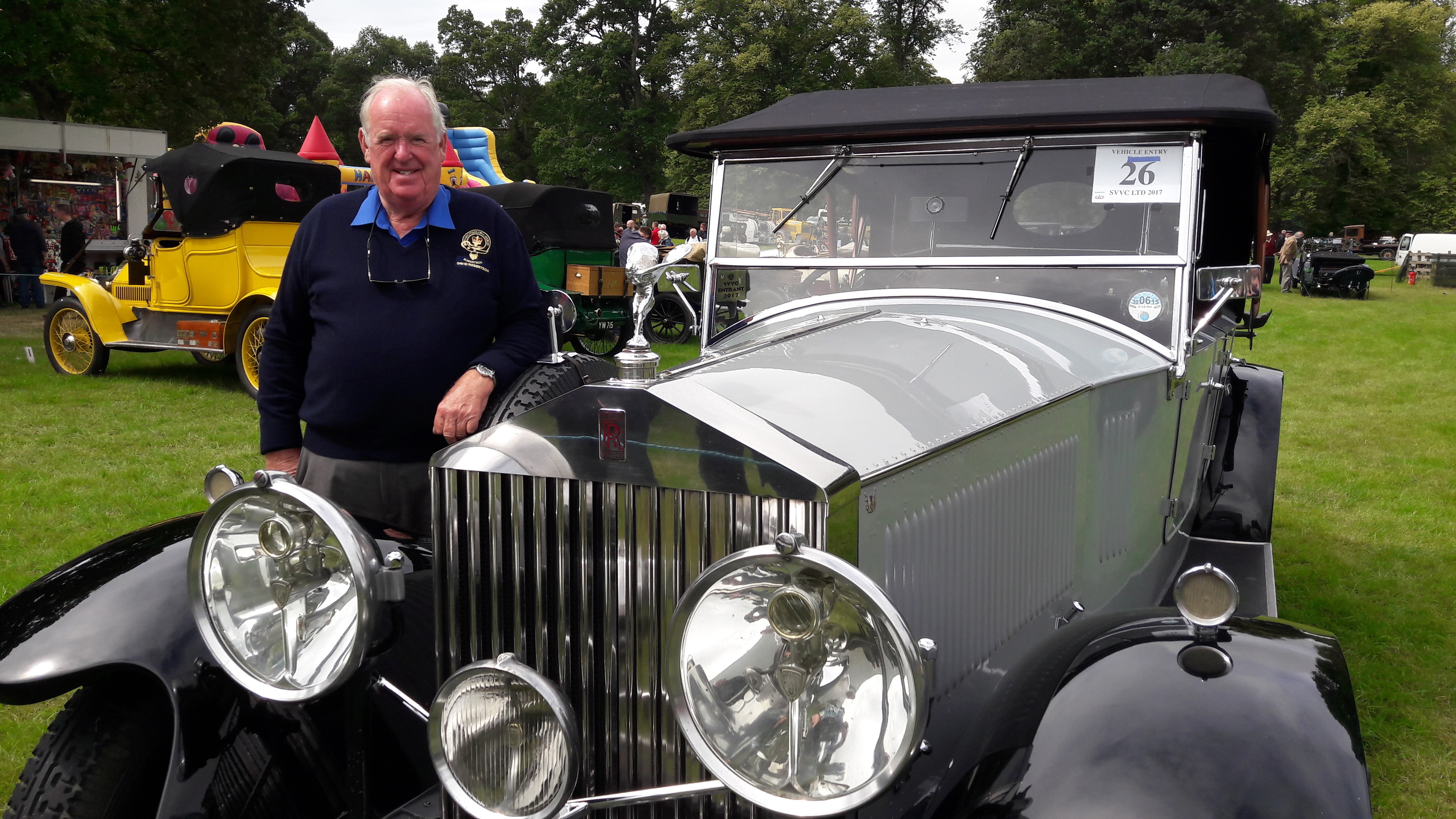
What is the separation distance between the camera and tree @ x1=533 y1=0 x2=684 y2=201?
4488 cm

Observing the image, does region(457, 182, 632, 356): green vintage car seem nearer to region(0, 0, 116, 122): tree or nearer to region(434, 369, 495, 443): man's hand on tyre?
region(0, 0, 116, 122): tree

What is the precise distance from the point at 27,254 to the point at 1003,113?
18.8 metres

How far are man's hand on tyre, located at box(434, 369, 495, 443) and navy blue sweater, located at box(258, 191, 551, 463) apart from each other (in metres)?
0.10

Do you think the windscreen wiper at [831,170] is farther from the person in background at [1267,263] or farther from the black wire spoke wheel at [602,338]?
the black wire spoke wheel at [602,338]

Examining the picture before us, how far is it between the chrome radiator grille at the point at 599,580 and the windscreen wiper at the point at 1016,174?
2.05 metres

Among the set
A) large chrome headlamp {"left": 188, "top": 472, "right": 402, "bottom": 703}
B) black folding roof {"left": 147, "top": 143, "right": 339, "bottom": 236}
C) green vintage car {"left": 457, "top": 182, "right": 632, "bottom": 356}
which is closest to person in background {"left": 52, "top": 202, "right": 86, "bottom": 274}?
black folding roof {"left": 147, "top": 143, "right": 339, "bottom": 236}

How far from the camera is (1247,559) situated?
3.80 m

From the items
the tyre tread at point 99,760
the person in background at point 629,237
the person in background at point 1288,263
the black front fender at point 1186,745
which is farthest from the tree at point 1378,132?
the tyre tread at point 99,760

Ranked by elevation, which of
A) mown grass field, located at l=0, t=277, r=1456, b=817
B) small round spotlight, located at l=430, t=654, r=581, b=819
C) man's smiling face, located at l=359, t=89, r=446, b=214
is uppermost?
man's smiling face, located at l=359, t=89, r=446, b=214

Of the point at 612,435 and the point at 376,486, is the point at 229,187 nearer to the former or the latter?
the point at 376,486

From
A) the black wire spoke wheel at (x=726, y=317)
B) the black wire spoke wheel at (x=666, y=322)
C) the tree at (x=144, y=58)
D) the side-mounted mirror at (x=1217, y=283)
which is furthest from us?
the tree at (x=144, y=58)

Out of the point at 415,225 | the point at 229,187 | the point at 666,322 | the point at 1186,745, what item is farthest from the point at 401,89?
the point at 666,322

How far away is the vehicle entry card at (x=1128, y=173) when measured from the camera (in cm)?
322

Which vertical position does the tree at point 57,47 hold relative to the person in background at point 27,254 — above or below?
above
